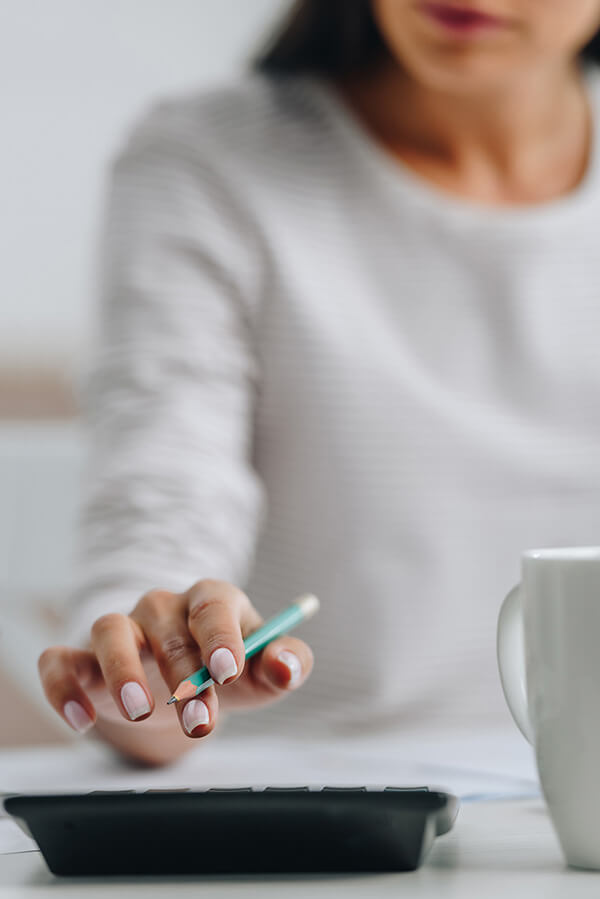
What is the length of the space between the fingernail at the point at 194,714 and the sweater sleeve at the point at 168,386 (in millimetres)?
214

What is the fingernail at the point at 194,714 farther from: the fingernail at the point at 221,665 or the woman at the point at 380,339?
the woman at the point at 380,339

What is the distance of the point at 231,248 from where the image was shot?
792 millimetres

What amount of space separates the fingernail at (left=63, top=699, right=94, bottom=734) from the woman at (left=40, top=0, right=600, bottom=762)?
1.09 ft

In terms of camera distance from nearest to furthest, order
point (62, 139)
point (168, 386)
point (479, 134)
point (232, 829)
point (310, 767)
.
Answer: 1. point (232, 829)
2. point (310, 767)
3. point (168, 386)
4. point (479, 134)
5. point (62, 139)

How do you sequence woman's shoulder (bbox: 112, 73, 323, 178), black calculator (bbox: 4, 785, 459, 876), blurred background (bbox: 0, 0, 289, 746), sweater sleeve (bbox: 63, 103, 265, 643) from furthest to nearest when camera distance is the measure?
blurred background (bbox: 0, 0, 289, 746)
woman's shoulder (bbox: 112, 73, 323, 178)
sweater sleeve (bbox: 63, 103, 265, 643)
black calculator (bbox: 4, 785, 459, 876)

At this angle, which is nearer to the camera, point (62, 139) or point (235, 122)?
point (235, 122)

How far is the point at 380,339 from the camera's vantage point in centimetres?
81

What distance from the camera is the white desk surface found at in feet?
0.91

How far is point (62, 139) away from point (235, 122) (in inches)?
41.3

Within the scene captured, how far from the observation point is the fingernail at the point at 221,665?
13.3 inches

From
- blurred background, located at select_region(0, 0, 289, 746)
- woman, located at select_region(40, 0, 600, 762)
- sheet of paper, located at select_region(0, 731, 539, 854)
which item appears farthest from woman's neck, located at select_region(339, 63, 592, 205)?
blurred background, located at select_region(0, 0, 289, 746)

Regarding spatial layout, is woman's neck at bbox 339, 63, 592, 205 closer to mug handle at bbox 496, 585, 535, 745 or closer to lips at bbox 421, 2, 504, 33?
lips at bbox 421, 2, 504, 33

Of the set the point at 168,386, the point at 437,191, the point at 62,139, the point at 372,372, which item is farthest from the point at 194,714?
the point at 62,139

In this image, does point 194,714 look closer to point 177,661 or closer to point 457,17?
point 177,661
